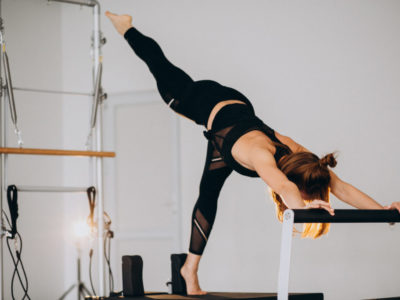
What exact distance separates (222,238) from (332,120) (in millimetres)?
1427

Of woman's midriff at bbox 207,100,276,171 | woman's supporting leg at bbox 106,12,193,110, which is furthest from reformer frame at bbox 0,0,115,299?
woman's midriff at bbox 207,100,276,171

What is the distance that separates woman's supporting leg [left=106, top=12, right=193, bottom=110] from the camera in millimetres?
3004

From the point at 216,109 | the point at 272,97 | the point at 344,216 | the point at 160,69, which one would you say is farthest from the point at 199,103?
the point at 272,97

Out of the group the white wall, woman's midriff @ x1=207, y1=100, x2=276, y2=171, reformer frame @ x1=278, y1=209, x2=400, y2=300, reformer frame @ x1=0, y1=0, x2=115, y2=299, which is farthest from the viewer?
the white wall

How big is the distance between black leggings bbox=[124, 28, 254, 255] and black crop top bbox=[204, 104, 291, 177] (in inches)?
3.9

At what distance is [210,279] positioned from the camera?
455cm

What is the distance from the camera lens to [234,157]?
8.02 ft

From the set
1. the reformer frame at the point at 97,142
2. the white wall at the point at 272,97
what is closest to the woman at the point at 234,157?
the reformer frame at the point at 97,142

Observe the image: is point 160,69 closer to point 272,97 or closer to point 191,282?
point 191,282

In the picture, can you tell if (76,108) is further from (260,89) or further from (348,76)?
(348,76)

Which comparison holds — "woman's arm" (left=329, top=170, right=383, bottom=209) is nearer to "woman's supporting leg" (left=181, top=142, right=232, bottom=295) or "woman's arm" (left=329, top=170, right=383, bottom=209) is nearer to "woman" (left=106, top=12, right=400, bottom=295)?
"woman" (left=106, top=12, right=400, bottom=295)

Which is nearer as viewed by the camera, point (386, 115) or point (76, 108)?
point (386, 115)

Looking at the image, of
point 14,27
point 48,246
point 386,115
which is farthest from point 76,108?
point 386,115

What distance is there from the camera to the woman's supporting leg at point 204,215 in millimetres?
2705
